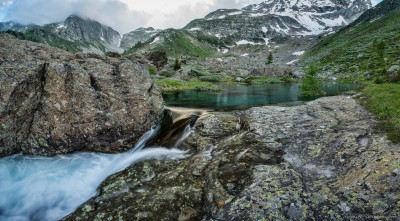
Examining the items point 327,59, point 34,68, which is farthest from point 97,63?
point 327,59

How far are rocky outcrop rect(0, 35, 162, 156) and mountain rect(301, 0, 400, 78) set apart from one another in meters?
45.7

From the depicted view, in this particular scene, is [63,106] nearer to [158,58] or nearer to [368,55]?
[158,58]

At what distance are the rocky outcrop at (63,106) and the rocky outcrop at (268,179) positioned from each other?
3.60 m

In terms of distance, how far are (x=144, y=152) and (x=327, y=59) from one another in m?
121

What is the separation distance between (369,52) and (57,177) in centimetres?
11550

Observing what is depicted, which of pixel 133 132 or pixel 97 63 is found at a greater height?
pixel 97 63

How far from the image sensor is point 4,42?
1739 cm

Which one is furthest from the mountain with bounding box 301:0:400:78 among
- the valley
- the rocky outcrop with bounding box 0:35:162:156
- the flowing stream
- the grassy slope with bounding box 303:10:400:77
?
the rocky outcrop with bounding box 0:35:162:156

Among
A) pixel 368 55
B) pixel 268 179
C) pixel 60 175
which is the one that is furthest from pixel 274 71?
pixel 60 175

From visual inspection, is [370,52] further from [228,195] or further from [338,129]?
[228,195]

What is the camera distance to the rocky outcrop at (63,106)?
14609 mm

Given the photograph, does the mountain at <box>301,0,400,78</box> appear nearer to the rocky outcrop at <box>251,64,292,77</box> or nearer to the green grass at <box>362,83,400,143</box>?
the rocky outcrop at <box>251,64,292,77</box>

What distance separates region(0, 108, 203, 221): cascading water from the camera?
10852 millimetres

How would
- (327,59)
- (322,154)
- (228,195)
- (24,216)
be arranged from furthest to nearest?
1. (327,59)
2. (322,154)
3. (24,216)
4. (228,195)
